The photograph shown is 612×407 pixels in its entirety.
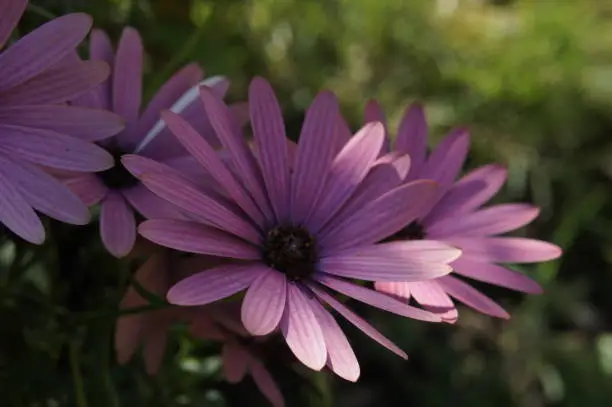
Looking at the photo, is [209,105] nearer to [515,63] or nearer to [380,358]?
[380,358]

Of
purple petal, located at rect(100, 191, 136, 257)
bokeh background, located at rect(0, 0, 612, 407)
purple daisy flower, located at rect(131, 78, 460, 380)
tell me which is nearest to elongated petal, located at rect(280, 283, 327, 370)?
purple daisy flower, located at rect(131, 78, 460, 380)

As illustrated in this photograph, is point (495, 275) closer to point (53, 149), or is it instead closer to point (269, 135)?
point (269, 135)

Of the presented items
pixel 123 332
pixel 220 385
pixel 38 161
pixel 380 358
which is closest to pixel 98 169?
pixel 38 161

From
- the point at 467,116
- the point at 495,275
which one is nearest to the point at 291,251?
the point at 495,275

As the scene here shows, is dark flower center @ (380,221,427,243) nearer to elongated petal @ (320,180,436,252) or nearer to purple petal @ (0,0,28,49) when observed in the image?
elongated petal @ (320,180,436,252)

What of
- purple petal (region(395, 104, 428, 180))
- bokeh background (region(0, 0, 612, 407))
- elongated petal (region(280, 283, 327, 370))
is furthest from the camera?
bokeh background (region(0, 0, 612, 407))
